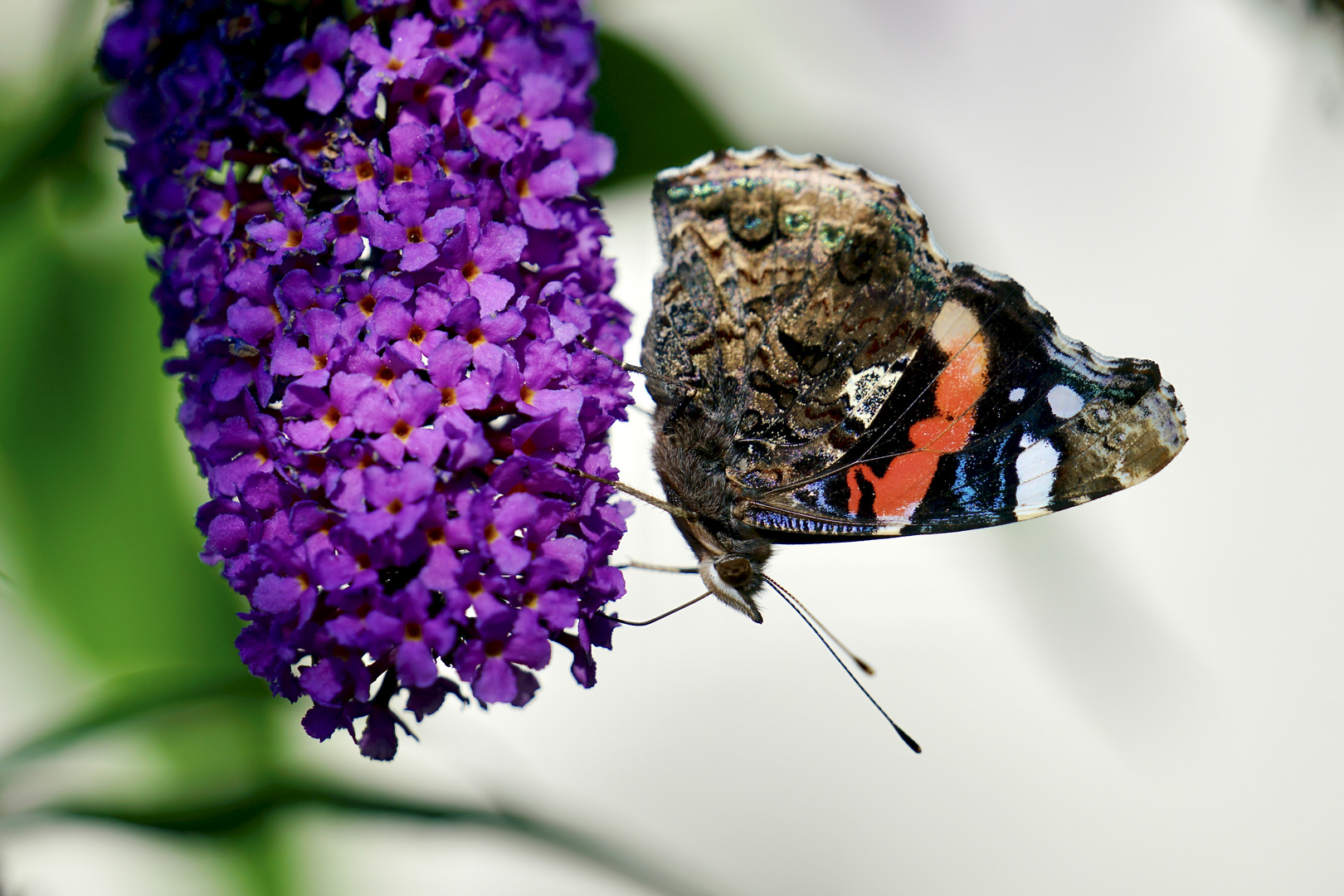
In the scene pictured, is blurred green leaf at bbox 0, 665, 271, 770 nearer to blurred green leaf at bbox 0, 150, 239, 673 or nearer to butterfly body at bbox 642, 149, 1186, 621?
blurred green leaf at bbox 0, 150, 239, 673

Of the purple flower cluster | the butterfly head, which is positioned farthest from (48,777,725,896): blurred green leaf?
the butterfly head

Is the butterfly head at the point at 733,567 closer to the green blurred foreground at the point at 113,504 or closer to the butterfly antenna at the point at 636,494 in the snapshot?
the butterfly antenna at the point at 636,494

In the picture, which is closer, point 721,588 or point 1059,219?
point 721,588

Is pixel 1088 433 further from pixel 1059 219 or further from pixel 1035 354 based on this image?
pixel 1059 219

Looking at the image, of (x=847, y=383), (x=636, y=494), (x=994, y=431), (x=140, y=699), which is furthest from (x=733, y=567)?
(x=140, y=699)

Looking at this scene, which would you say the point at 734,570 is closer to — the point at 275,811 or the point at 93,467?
the point at 275,811

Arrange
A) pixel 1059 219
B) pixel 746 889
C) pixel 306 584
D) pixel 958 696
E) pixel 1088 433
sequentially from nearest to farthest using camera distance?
pixel 306 584 → pixel 1088 433 → pixel 746 889 → pixel 958 696 → pixel 1059 219

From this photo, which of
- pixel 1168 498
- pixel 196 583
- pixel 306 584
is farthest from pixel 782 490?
pixel 1168 498

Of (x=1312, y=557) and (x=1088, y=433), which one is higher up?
(x=1088, y=433)
